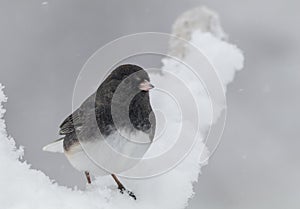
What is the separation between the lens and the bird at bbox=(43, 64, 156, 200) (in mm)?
2381

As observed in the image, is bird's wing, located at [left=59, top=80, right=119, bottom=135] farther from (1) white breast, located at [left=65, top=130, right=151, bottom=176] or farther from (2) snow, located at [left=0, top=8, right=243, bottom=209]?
(2) snow, located at [left=0, top=8, right=243, bottom=209]

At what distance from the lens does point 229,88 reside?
6.47 m

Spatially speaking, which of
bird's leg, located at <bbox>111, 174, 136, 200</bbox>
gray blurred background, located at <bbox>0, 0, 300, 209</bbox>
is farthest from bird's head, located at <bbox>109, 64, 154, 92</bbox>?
gray blurred background, located at <bbox>0, 0, 300, 209</bbox>

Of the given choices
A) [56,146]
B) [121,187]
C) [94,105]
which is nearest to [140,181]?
[121,187]

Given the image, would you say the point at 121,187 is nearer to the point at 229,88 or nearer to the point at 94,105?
the point at 94,105

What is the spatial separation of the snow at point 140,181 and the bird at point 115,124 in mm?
107

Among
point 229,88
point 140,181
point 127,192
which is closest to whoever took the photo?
point 127,192

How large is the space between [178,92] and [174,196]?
54 cm

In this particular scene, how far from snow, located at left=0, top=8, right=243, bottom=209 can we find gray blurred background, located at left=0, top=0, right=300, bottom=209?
278cm

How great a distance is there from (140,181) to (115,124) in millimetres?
286

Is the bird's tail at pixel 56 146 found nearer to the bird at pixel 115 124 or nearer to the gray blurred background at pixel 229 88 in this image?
the bird at pixel 115 124

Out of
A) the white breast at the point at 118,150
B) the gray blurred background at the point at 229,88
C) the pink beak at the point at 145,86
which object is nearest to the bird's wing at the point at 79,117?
the white breast at the point at 118,150

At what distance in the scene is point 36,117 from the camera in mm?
6223


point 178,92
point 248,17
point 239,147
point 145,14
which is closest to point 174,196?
point 178,92
